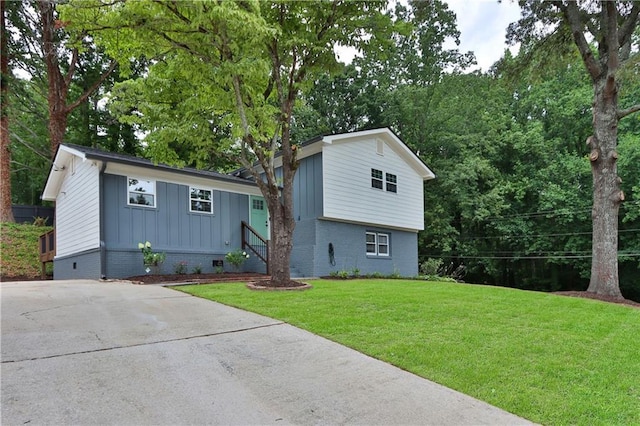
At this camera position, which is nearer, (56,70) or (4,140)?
(4,140)

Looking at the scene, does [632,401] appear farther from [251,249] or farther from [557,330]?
[251,249]

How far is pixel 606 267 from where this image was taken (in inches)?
414

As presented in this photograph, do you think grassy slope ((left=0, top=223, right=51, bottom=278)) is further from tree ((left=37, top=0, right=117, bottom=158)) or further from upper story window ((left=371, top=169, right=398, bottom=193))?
upper story window ((left=371, top=169, right=398, bottom=193))

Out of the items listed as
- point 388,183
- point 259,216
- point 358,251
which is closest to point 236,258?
point 259,216

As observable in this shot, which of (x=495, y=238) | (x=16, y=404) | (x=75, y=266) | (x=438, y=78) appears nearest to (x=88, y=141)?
(x=75, y=266)

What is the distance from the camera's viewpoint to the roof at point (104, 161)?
10805 mm

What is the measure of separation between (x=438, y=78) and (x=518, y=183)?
7840 mm

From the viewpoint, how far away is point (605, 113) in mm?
11000

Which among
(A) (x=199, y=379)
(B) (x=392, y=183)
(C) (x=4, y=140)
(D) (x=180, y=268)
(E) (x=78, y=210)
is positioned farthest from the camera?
(C) (x=4, y=140)

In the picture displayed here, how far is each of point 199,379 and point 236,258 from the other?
366 inches

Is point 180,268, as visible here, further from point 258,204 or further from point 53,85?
point 53,85

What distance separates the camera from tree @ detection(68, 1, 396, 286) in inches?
290

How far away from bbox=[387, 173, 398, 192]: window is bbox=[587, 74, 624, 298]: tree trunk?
7.33 m

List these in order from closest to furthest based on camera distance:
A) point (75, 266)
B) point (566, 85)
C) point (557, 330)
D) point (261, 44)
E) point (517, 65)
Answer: point (557, 330)
point (261, 44)
point (75, 266)
point (517, 65)
point (566, 85)
